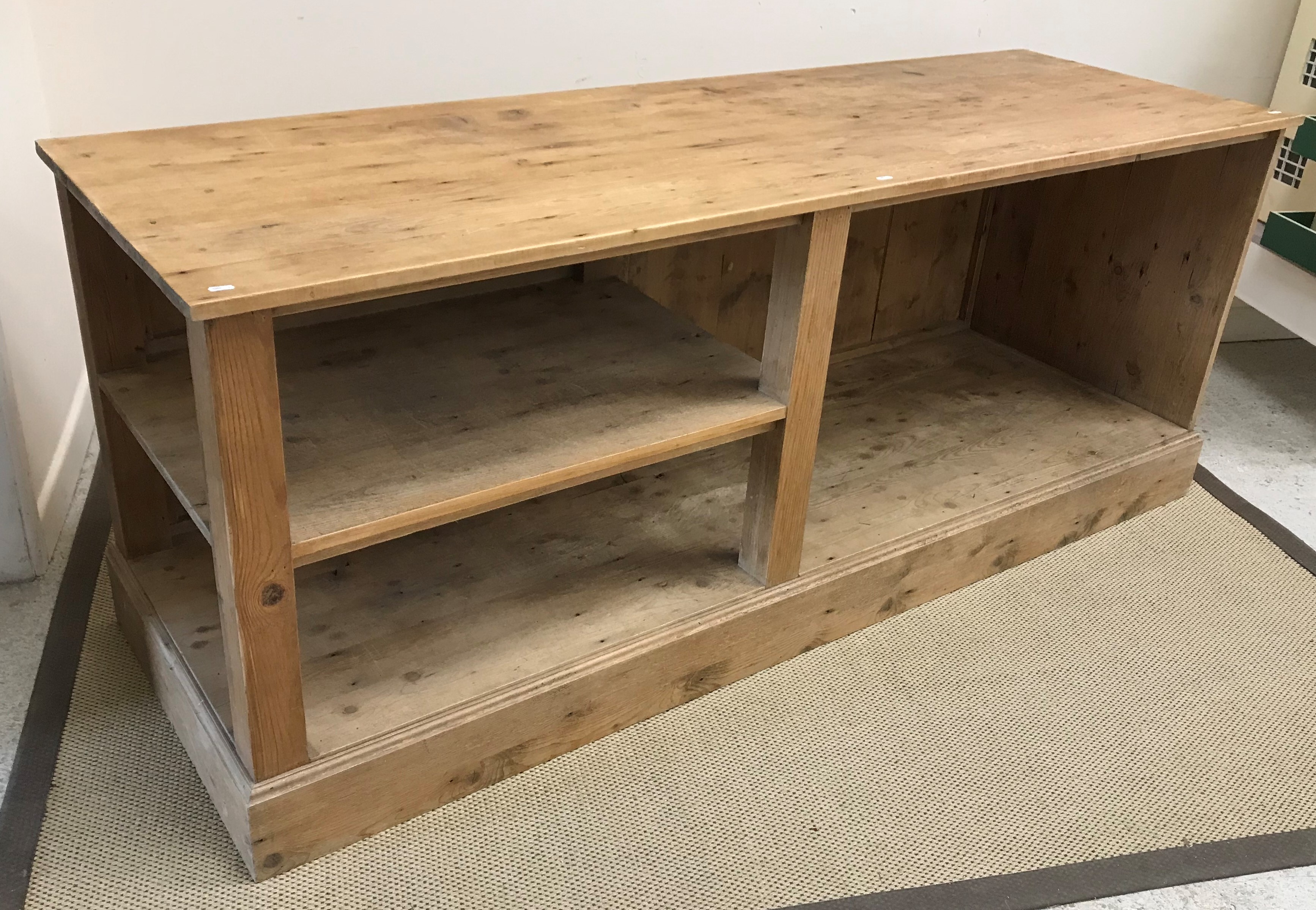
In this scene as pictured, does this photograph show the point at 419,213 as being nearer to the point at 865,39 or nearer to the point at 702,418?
the point at 702,418

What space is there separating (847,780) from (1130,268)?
1.28 metres

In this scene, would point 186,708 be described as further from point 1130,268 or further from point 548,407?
point 1130,268

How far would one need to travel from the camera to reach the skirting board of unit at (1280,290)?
2500mm

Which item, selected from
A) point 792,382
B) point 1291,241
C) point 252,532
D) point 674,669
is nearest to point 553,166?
point 792,382

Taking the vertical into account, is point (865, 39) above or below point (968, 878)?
above

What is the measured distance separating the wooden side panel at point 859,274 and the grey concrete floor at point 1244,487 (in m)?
0.68

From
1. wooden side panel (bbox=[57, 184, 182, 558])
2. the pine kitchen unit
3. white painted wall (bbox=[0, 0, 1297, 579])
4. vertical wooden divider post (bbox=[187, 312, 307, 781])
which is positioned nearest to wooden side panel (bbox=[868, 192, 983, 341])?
the pine kitchen unit

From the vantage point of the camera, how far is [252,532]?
119cm

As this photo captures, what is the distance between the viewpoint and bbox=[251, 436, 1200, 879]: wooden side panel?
4.59 ft

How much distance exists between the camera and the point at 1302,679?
1.87m

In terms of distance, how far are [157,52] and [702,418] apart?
114 centimetres

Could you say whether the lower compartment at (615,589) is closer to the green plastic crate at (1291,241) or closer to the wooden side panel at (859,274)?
the wooden side panel at (859,274)

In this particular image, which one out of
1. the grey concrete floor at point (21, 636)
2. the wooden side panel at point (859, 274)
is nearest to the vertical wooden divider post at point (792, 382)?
the wooden side panel at point (859, 274)

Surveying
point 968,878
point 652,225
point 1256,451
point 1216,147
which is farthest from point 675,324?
point 1256,451
